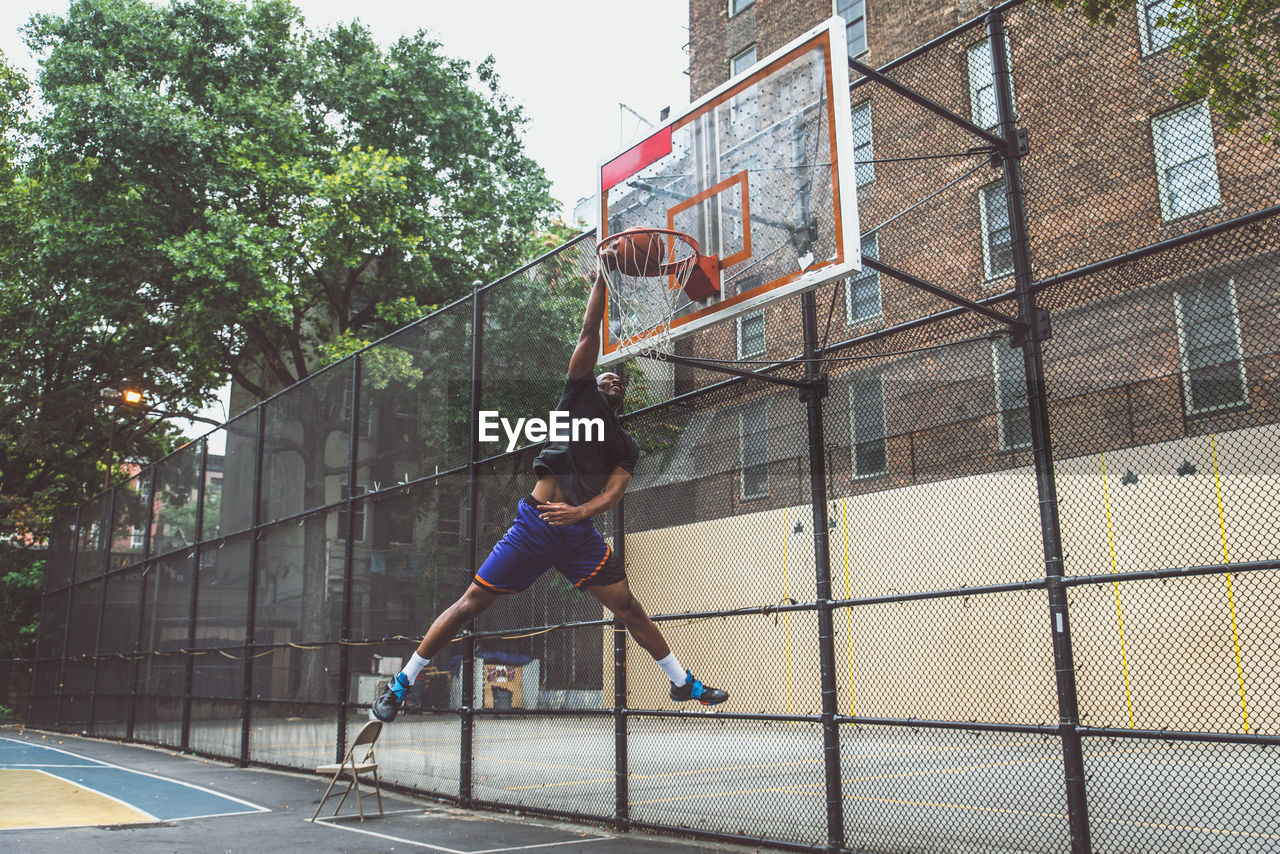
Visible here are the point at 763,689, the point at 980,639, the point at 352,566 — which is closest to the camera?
the point at 763,689

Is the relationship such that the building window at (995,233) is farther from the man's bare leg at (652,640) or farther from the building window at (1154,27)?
the man's bare leg at (652,640)

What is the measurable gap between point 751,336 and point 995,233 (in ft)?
7.07

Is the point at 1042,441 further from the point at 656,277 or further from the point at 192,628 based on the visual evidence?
the point at 192,628

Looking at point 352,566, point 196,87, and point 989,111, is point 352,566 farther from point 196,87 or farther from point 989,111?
point 196,87

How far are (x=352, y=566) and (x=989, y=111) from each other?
26.6ft

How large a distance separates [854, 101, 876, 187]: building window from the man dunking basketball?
2.14m

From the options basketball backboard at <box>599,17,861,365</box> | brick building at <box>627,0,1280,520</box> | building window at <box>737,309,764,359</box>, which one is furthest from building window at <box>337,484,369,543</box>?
basketball backboard at <box>599,17,861,365</box>

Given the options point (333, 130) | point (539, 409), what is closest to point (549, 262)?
point (539, 409)

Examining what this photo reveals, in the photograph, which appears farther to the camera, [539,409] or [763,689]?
[539,409]

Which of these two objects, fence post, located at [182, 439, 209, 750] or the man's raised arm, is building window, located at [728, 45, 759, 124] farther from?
fence post, located at [182, 439, 209, 750]

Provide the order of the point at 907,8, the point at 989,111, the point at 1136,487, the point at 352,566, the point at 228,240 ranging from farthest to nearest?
the point at 228,240 < the point at 907,8 < the point at 352,566 < the point at 989,111 < the point at 1136,487

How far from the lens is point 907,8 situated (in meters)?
17.1

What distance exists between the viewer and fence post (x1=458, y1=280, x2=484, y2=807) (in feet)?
29.7

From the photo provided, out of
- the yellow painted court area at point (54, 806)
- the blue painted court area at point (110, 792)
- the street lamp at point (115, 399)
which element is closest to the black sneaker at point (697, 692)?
the blue painted court area at point (110, 792)
